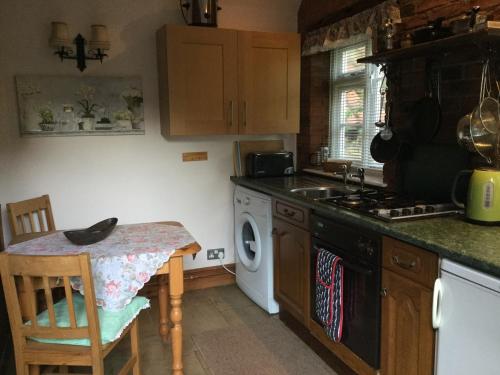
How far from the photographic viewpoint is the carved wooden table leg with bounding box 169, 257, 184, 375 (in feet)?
6.64

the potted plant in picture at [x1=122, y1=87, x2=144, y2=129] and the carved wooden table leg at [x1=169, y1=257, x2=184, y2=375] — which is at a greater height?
the potted plant in picture at [x1=122, y1=87, x2=144, y2=129]

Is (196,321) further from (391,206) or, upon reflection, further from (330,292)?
(391,206)

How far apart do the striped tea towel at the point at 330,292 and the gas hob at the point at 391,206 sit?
11.3 inches

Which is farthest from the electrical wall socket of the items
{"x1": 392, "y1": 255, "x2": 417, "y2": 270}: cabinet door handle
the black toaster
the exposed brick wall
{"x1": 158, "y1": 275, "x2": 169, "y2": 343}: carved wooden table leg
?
{"x1": 392, "y1": 255, "x2": 417, "y2": 270}: cabinet door handle

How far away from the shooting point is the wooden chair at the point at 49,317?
1.59m

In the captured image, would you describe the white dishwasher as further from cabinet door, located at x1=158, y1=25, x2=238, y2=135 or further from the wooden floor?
cabinet door, located at x1=158, y1=25, x2=238, y2=135

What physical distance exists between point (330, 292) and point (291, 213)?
0.59m

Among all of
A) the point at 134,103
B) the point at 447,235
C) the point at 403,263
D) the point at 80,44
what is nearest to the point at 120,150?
the point at 134,103

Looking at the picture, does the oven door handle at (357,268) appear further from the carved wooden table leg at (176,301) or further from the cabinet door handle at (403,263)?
the carved wooden table leg at (176,301)

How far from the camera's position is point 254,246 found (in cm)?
327

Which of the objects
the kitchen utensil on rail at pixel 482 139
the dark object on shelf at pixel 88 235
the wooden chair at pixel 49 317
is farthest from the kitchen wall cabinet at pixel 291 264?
the wooden chair at pixel 49 317

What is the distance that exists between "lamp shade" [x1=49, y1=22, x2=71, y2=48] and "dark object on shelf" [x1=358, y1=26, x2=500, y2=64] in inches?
76.6

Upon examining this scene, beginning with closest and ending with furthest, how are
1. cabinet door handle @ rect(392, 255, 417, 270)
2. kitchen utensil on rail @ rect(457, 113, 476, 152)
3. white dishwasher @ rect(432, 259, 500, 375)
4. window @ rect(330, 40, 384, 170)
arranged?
white dishwasher @ rect(432, 259, 500, 375), cabinet door handle @ rect(392, 255, 417, 270), kitchen utensil on rail @ rect(457, 113, 476, 152), window @ rect(330, 40, 384, 170)

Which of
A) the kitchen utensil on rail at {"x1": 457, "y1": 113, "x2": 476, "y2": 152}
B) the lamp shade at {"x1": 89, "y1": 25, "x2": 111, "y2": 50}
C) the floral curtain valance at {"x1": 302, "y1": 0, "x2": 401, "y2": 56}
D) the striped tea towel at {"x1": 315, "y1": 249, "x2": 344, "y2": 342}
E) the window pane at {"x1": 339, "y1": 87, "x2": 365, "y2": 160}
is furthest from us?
the window pane at {"x1": 339, "y1": 87, "x2": 365, "y2": 160}
